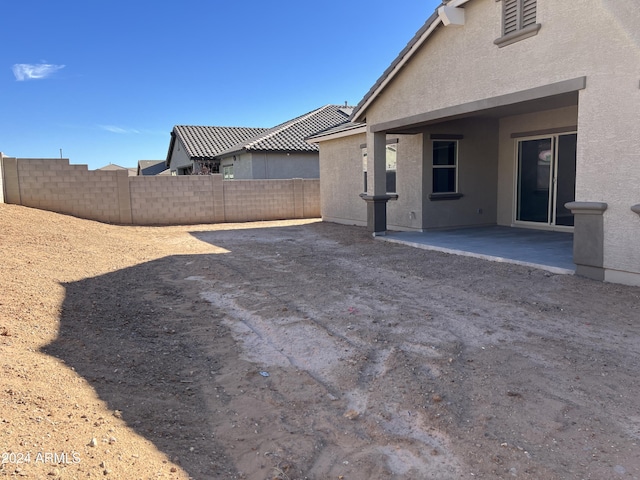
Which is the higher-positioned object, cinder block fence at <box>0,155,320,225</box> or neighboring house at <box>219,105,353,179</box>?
neighboring house at <box>219,105,353,179</box>

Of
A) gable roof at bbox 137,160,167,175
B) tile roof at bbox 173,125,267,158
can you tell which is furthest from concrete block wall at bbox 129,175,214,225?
gable roof at bbox 137,160,167,175

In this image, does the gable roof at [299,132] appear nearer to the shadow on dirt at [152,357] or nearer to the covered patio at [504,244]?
the covered patio at [504,244]

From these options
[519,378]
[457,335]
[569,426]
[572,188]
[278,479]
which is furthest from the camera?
[572,188]

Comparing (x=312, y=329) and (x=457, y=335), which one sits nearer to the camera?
(x=457, y=335)

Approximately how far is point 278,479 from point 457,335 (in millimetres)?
3010

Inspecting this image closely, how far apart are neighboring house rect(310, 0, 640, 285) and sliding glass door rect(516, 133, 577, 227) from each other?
0.03m

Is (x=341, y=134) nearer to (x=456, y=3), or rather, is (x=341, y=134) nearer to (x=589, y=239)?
(x=456, y=3)

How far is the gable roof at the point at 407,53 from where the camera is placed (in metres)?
9.44

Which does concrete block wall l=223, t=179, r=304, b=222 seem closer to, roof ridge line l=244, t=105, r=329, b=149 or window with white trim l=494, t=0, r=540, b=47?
roof ridge line l=244, t=105, r=329, b=149

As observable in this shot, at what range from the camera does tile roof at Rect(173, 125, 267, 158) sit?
1230 inches

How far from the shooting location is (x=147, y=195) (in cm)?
1877

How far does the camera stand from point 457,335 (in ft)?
17.3

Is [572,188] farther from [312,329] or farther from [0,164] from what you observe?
[0,164]

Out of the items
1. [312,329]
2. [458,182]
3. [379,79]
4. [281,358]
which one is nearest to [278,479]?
[281,358]
